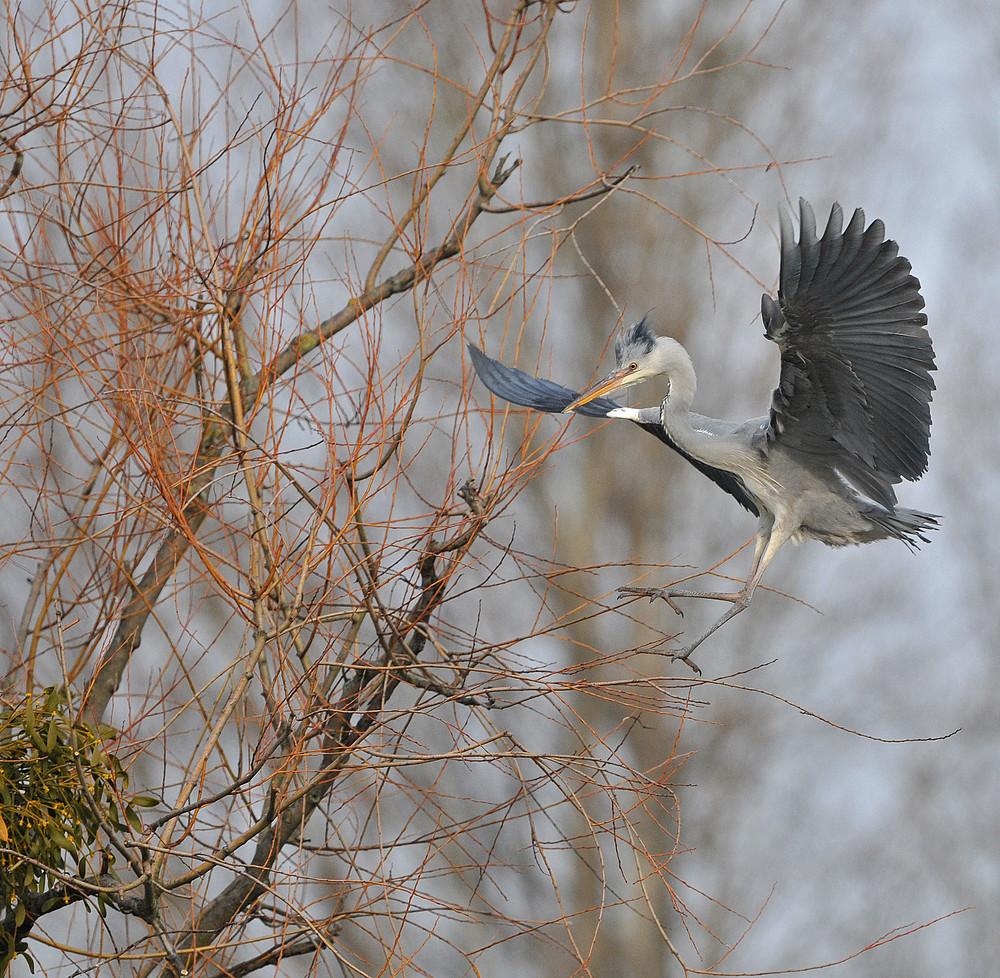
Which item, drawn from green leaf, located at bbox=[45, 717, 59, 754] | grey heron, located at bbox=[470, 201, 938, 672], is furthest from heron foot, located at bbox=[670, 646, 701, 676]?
green leaf, located at bbox=[45, 717, 59, 754]

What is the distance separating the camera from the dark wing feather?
7.47 feet

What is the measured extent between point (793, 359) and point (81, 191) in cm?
132

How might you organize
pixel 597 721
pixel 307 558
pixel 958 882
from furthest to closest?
pixel 958 882 → pixel 597 721 → pixel 307 558

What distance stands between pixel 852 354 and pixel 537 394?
0.62m

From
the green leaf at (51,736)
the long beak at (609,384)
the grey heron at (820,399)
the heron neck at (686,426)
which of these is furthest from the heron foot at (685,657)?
the green leaf at (51,736)

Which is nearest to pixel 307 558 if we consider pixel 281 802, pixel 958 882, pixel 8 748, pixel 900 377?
pixel 281 802

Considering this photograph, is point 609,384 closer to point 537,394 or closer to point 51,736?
point 537,394

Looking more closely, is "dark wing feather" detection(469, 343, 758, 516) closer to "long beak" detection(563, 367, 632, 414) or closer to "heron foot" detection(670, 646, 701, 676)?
"long beak" detection(563, 367, 632, 414)

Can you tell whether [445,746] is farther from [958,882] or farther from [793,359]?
[793,359]

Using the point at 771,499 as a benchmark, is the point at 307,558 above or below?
below

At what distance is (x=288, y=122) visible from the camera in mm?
2002

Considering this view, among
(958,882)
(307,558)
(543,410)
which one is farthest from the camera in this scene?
(958,882)

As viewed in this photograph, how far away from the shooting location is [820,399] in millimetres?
2080

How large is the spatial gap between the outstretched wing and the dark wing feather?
248mm
